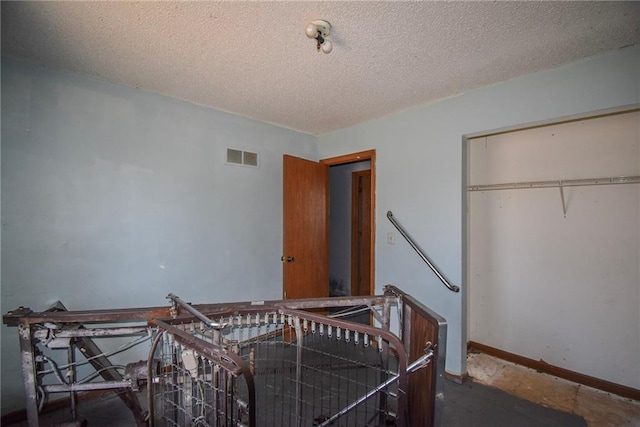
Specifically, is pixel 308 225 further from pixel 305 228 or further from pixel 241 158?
pixel 241 158

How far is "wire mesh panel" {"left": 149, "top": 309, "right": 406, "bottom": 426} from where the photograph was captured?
106cm

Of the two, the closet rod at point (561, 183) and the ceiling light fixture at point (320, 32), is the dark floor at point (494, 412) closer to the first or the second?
the closet rod at point (561, 183)

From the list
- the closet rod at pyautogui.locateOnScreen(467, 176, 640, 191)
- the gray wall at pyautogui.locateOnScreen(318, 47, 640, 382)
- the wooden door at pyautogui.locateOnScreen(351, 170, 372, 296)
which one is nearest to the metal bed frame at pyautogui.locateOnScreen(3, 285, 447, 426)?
the gray wall at pyautogui.locateOnScreen(318, 47, 640, 382)

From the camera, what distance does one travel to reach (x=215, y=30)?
1.53 m

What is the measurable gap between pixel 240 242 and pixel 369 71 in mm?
1912

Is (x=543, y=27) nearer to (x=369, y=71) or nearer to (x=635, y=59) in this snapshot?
(x=635, y=59)

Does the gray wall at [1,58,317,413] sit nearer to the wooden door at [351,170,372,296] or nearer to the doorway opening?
the doorway opening

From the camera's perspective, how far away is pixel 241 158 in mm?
2842

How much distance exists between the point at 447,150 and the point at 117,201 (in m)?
2.69

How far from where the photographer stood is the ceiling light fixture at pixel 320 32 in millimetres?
1455

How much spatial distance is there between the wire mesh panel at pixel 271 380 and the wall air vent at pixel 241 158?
1621mm

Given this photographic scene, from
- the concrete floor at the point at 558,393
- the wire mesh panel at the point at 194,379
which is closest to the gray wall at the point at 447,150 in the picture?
the concrete floor at the point at 558,393

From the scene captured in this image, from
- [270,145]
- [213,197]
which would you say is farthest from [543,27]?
[213,197]

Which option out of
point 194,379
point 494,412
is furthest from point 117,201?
point 494,412
